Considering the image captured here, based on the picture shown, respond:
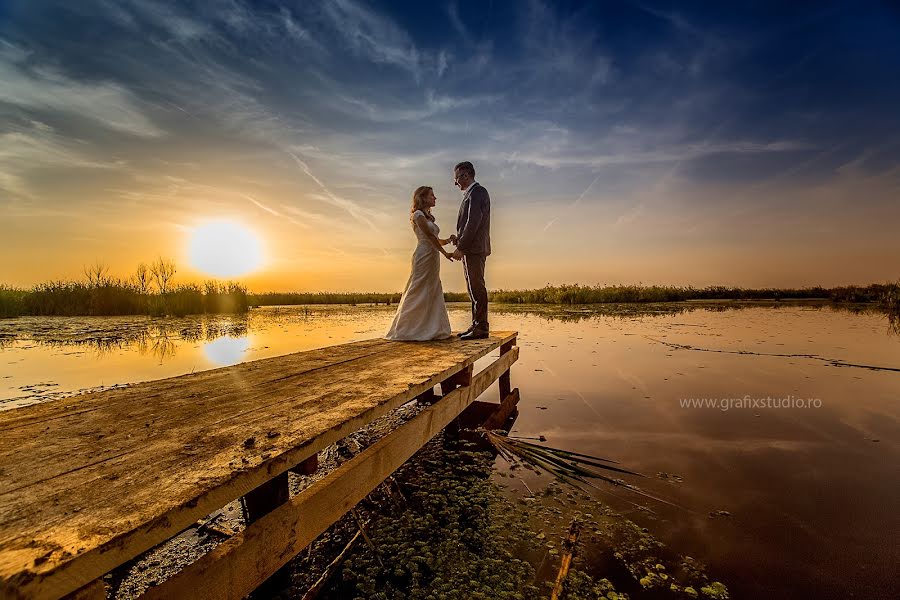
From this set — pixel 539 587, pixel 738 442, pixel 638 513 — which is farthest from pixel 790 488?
pixel 539 587

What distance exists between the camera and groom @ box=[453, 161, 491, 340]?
5.19 meters

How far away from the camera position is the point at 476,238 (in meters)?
5.29

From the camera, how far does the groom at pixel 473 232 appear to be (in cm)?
A: 519

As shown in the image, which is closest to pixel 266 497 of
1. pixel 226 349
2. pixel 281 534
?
pixel 281 534

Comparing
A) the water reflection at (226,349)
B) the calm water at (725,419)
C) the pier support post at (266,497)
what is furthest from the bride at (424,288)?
the pier support post at (266,497)

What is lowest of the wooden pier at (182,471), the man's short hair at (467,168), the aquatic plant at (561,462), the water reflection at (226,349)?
the aquatic plant at (561,462)

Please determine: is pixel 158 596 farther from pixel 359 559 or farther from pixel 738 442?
pixel 738 442

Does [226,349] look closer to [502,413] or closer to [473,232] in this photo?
A: [473,232]

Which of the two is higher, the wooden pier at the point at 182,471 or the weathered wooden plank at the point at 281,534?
the wooden pier at the point at 182,471

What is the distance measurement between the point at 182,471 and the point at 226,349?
794 cm

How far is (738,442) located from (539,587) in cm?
315

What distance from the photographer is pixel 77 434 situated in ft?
5.47

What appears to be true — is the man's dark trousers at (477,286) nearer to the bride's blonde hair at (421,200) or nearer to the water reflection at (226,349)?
the bride's blonde hair at (421,200)

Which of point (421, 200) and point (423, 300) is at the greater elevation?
point (421, 200)
